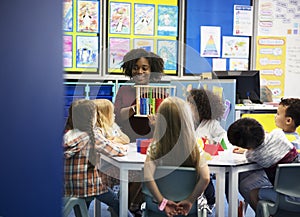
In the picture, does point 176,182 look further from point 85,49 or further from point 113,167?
point 85,49

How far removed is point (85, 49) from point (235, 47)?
6.67ft

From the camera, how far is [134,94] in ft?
8.09

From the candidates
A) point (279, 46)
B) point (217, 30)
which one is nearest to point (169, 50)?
point (217, 30)

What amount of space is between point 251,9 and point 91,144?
4.09m

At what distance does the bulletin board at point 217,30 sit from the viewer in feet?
17.6

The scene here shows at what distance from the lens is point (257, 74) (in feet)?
14.3

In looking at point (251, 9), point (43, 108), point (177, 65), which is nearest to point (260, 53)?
point (251, 9)

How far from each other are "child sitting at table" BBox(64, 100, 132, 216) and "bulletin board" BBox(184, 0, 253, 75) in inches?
129

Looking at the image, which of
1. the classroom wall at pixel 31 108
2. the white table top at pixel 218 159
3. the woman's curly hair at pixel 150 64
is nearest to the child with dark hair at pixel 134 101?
the woman's curly hair at pixel 150 64

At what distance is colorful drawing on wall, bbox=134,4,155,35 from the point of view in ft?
16.8

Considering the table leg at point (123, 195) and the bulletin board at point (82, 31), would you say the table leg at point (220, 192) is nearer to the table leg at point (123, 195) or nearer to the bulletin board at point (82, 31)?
the table leg at point (123, 195)

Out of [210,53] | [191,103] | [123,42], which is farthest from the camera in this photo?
[210,53]

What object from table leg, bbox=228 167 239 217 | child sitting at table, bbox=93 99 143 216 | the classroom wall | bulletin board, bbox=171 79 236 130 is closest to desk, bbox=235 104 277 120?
bulletin board, bbox=171 79 236 130

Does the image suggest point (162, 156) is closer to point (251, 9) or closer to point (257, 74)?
point (257, 74)
